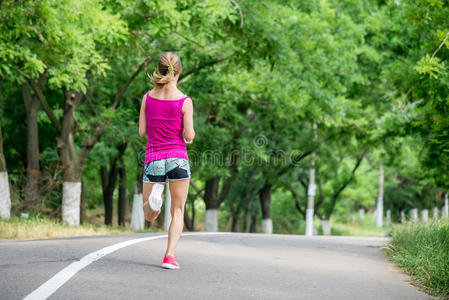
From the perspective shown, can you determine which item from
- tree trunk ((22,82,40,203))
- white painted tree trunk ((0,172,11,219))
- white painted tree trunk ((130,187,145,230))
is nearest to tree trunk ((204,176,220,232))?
white painted tree trunk ((130,187,145,230))

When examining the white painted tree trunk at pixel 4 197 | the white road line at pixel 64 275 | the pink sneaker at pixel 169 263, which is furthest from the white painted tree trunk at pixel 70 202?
the pink sneaker at pixel 169 263

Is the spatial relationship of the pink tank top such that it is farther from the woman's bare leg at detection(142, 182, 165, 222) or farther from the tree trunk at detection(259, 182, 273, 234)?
the tree trunk at detection(259, 182, 273, 234)

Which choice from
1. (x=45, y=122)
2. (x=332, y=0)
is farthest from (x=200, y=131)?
(x=332, y=0)

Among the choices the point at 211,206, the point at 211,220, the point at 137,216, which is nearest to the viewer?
the point at 137,216

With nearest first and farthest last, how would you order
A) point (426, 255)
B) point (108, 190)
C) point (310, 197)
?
point (426, 255) → point (108, 190) → point (310, 197)

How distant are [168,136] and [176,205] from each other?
0.70 meters

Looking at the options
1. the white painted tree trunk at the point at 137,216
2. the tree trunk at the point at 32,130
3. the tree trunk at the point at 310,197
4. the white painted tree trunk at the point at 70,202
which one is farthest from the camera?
the tree trunk at the point at 310,197

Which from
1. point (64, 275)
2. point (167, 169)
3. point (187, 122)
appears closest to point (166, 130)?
point (187, 122)

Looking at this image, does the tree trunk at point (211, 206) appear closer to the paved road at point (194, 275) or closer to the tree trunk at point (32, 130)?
the tree trunk at point (32, 130)

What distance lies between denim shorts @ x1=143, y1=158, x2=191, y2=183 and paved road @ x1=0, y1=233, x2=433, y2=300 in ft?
3.06

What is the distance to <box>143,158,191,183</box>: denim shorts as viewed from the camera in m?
5.85

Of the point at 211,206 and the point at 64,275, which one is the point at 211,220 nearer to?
the point at 211,206

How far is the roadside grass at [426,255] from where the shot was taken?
6133 millimetres

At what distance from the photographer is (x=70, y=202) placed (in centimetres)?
1753
